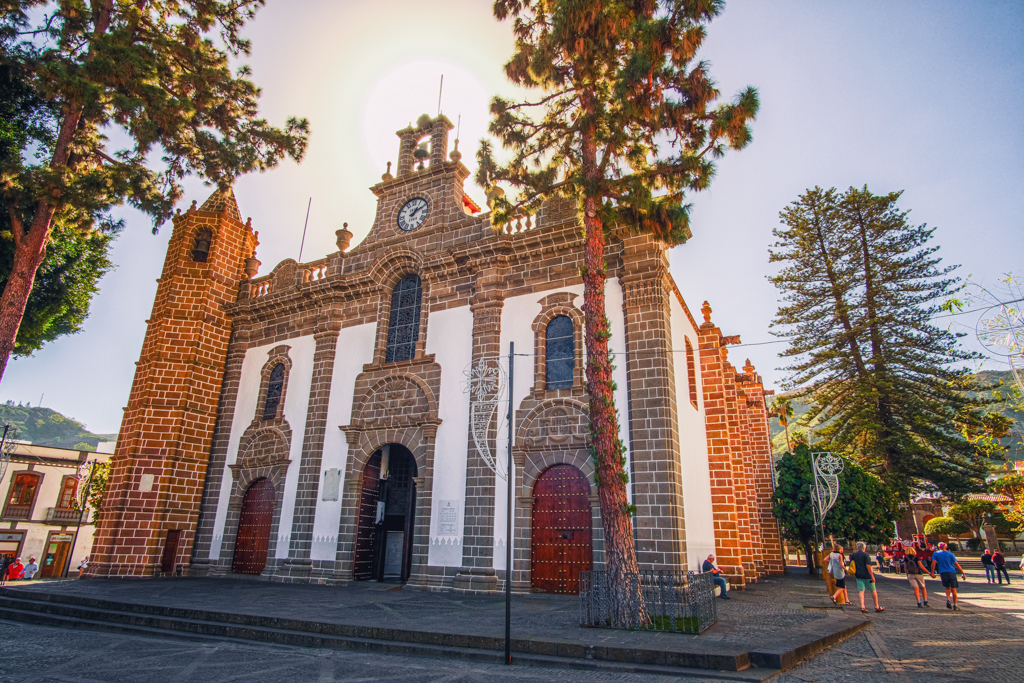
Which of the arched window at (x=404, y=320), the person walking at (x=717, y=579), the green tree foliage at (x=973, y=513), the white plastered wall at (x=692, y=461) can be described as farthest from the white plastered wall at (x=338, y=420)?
the green tree foliage at (x=973, y=513)

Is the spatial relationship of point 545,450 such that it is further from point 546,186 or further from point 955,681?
point 955,681

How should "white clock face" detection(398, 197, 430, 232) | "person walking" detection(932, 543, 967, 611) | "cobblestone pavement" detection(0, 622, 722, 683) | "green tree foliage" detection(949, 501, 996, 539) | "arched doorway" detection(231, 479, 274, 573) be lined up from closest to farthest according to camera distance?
"cobblestone pavement" detection(0, 622, 722, 683)
"person walking" detection(932, 543, 967, 611)
"arched doorway" detection(231, 479, 274, 573)
"white clock face" detection(398, 197, 430, 232)
"green tree foliage" detection(949, 501, 996, 539)

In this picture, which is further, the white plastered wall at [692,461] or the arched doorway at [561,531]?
the white plastered wall at [692,461]

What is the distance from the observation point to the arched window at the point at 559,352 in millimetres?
13906

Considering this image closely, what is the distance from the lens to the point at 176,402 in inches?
717

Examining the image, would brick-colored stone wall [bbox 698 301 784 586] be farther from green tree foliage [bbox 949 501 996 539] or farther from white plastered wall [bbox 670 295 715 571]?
green tree foliage [bbox 949 501 996 539]

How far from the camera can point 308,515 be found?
52.7 ft

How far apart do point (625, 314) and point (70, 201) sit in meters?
11.9

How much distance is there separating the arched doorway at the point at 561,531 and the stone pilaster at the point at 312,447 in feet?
22.7

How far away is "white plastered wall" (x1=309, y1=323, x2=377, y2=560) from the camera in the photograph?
51.4ft

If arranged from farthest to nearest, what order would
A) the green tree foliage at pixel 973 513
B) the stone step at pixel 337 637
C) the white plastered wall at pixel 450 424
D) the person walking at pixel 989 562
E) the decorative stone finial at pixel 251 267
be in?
1. the green tree foliage at pixel 973 513
2. the decorative stone finial at pixel 251 267
3. the person walking at pixel 989 562
4. the white plastered wall at pixel 450 424
5. the stone step at pixel 337 637

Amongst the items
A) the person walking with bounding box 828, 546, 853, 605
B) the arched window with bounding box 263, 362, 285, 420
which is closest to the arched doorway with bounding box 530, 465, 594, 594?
the person walking with bounding box 828, 546, 853, 605

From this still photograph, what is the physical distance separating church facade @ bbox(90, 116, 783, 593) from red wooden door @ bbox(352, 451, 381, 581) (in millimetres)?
64

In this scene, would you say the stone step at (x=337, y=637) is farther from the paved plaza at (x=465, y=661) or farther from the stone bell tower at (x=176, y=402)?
the stone bell tower at (x=176, y=402)
